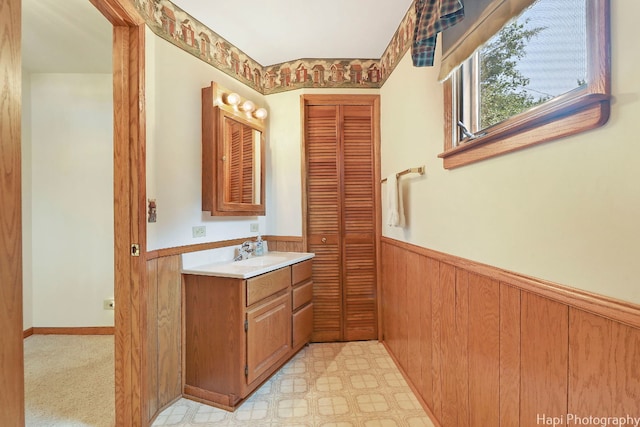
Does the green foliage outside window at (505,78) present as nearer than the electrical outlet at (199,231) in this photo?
Yes

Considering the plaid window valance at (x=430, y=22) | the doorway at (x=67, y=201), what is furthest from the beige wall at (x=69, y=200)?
the plaid window valance at (x=430, y=22)

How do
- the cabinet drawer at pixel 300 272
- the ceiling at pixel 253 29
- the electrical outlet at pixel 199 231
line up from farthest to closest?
the cabinet drawer at pixel 300 272
the electrical outlet at pixel 199 231
the ceiling at pixel 253 29

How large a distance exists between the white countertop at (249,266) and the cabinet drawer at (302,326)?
0.45 meters

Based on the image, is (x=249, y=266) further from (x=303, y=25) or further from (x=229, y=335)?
(x=303, y=25)

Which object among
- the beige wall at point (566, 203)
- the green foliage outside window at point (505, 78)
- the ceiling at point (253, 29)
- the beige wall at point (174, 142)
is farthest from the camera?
the ceiling at point (253, 29)

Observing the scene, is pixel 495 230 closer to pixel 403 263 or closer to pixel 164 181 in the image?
pixel 403 263

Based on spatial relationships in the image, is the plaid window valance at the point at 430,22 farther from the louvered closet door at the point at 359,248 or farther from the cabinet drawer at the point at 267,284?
the cabinet drawer at the point at 267,284

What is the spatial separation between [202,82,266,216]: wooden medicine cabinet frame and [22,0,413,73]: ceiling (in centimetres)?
49

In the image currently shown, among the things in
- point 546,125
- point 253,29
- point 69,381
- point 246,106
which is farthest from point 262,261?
point 546,125

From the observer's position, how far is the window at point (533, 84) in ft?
2.26

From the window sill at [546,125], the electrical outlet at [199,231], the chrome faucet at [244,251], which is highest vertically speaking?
the window sill at [546,125]

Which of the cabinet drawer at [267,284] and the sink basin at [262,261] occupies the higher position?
the sink basin at [262,261]

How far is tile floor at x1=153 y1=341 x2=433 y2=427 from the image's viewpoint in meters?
1.56

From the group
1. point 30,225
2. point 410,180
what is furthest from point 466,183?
point 30,225
